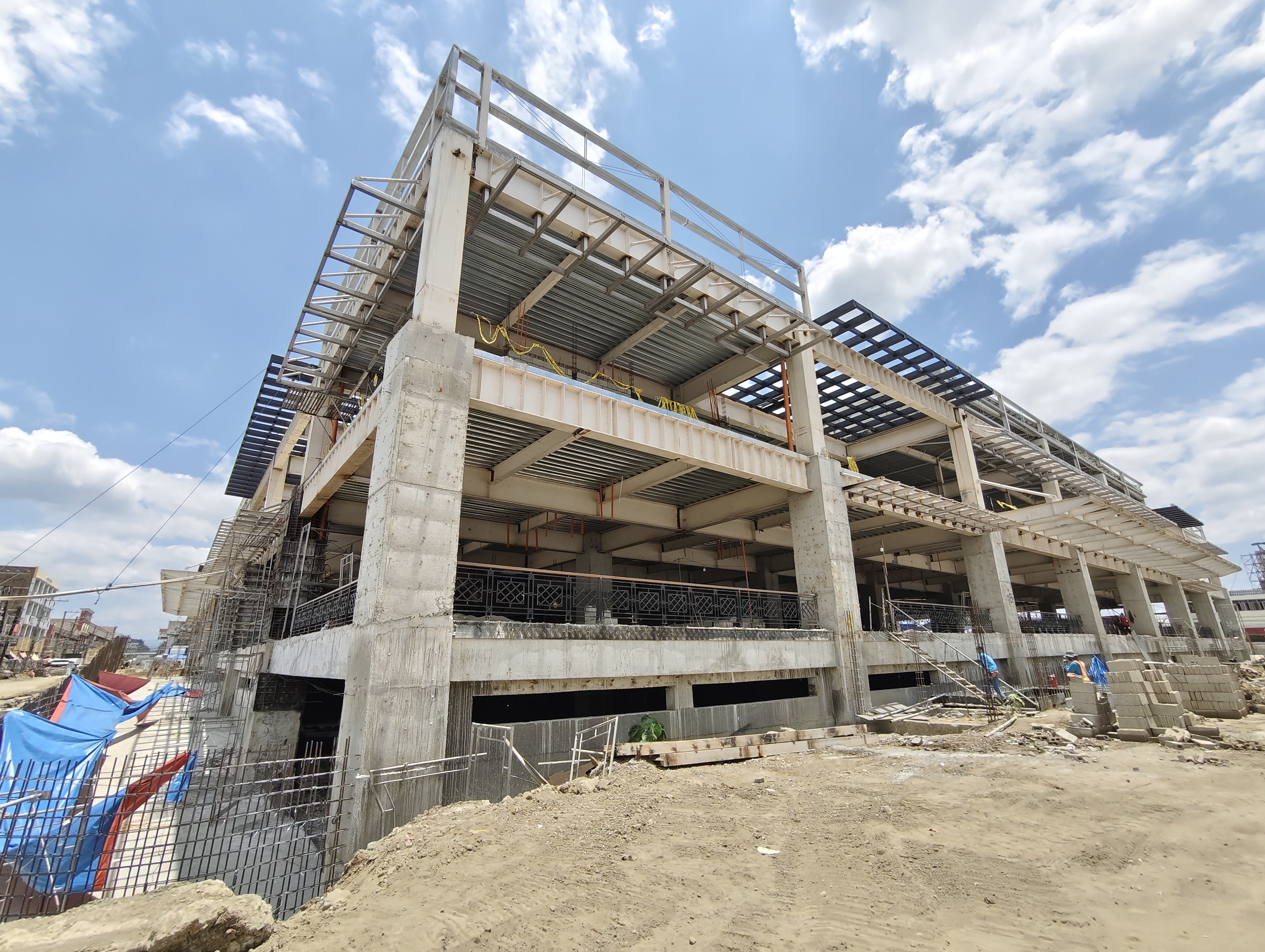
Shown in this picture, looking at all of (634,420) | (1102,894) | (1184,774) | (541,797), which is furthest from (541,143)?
(1184,774)

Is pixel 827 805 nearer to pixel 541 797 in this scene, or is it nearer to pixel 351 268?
pixel 541 797

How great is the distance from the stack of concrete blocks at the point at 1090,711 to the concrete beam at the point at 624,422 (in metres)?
8.34

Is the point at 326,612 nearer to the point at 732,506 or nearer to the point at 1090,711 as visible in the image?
the point at 732,506

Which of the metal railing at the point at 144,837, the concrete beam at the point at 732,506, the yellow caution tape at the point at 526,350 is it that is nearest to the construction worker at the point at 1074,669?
the concrete beam at the point at 732,506

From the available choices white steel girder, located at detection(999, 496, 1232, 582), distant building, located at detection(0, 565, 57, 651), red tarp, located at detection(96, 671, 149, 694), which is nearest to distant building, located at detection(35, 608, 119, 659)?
distant building, located at detection(0, 565, 57, 651)

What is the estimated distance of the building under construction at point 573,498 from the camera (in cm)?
1052

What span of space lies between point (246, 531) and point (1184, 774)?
26.5 meters

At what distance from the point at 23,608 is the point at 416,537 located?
196 ft

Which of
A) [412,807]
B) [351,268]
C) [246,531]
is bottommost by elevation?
[412,807]

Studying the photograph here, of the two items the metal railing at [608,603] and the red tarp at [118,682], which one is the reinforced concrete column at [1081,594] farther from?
the red tarp at [118,682]

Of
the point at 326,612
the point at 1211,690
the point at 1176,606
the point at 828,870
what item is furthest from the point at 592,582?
the point at 1176,606

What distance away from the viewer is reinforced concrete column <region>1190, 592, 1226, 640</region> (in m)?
47.6

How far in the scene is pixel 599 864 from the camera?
6.02 m

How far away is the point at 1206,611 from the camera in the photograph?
1917 inches
